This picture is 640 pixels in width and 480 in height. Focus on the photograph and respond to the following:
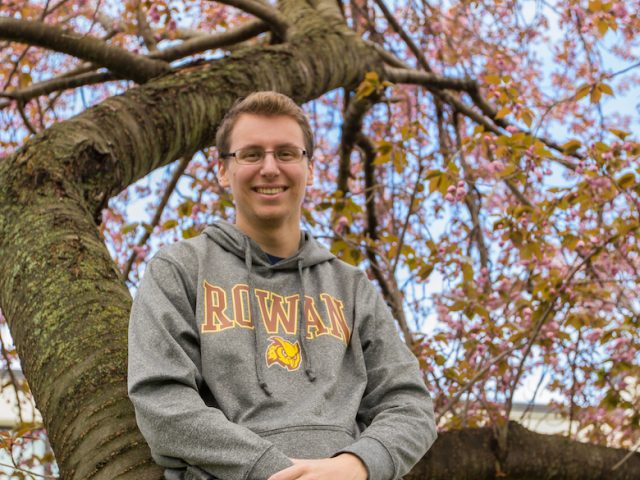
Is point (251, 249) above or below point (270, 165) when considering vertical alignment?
below

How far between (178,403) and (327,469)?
0.31m

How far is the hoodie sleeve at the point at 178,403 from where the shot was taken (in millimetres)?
1479

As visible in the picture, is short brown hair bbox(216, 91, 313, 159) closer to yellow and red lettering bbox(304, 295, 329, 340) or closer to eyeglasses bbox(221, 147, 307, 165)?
eyeglasses bbox(221, 147, 307, 165)

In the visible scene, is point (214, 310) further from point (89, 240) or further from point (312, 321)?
point (89, 240)

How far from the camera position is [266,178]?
1.83 m

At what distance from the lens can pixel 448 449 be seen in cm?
A: 323

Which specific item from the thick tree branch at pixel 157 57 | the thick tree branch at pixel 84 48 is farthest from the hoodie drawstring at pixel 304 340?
the thick tree branch at pixel 157 57

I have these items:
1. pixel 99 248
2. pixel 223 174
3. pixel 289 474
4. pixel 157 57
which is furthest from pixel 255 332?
pixel 157 57

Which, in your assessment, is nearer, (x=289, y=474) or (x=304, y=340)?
(x=289, y=474)

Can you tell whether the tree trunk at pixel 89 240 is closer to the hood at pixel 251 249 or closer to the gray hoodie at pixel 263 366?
the gray hoodie at pixel 263 366

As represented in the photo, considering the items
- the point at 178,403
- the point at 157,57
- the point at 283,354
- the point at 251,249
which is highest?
the point at 157,57

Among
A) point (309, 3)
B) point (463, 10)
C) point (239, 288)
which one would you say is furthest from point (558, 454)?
point (463, 10)

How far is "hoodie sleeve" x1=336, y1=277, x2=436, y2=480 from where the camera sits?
5.30ft

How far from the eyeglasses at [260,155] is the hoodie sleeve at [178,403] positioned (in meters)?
0.36
